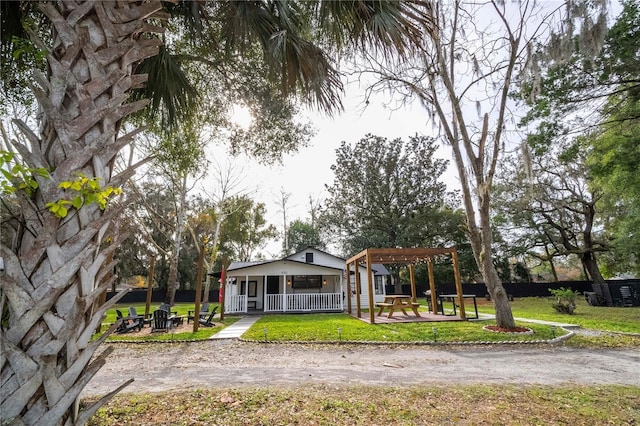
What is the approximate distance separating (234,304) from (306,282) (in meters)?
5.59

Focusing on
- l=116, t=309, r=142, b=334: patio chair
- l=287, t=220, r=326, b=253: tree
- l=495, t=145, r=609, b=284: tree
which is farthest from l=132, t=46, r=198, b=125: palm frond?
l=287, t=220, r=326, b=253: tree

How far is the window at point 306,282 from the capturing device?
20484 millimetres

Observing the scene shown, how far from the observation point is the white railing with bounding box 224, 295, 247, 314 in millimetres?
16422

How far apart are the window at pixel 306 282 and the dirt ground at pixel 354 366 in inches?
516

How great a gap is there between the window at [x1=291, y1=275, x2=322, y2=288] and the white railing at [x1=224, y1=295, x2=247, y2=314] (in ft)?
14.7

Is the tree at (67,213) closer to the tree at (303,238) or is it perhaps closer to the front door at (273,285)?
the front door at (273,285)

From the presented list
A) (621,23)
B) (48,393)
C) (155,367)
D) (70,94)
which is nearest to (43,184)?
Result: (70,94)

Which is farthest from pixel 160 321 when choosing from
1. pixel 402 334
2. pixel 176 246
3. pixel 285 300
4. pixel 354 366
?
pixel 176 246

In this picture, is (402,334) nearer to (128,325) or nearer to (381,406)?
(381,406)

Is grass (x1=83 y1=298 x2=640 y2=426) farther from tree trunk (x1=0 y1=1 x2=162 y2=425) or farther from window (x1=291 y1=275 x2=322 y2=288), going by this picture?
window (x1=291 y1=275 x2=322 y2=288)

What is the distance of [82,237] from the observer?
1468mm

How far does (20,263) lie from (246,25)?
3.69m

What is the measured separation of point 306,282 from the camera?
2061cm

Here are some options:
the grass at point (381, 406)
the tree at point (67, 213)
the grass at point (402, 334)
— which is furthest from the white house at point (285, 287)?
the tree at point (67, 213)
